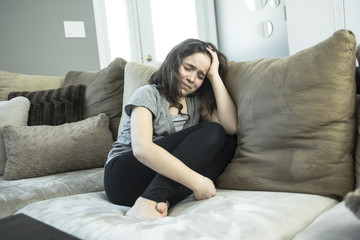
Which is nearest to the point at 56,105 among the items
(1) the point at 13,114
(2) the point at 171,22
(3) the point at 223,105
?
(1) the point at 13,114

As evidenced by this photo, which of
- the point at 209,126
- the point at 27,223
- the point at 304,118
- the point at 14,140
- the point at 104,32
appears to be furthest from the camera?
the point at 104,32

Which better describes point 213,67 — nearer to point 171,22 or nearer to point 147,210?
point 147,210

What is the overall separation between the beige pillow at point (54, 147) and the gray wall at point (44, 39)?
117cm

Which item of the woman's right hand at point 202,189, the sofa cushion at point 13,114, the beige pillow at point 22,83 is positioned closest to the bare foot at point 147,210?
the woman's right hand at point 202,189

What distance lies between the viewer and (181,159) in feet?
3.78

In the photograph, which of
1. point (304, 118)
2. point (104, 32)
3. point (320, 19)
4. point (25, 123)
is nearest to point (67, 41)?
point (104, 32)

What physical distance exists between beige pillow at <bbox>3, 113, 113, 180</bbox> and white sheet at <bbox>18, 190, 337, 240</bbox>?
0.53 m

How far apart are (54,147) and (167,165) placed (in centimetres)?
77

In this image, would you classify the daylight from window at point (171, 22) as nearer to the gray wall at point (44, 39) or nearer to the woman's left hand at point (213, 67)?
the gray wall at point (44, 39)

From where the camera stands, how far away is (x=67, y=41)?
9.43 feet

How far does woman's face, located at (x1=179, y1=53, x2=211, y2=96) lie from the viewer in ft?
4.42

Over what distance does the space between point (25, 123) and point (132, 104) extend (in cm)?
89

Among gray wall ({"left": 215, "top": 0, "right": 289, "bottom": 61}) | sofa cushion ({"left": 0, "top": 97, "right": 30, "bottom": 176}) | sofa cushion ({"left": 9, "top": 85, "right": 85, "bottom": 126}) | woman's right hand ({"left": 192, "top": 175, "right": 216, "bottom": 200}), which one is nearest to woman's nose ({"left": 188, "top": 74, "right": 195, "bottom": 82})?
woman's right hand ({"left": 192, "top": 175, "right": 216, "bottom": 200})

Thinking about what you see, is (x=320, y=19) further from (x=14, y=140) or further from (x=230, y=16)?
(x=14, y=140)
